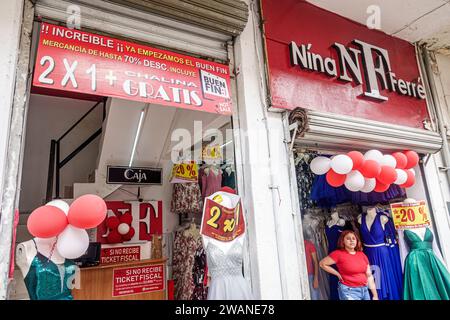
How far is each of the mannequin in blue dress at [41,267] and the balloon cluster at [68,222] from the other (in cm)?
11

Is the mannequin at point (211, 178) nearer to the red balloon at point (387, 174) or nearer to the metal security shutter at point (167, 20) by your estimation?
the metal security shutter at point (167, 20)

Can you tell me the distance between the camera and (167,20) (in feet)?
7.41

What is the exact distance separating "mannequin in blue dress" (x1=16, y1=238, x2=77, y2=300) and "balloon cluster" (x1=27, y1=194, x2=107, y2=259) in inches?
4.2

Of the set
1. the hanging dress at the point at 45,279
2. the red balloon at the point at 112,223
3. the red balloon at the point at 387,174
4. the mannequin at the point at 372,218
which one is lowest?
the hanging dress at the point at 45,279

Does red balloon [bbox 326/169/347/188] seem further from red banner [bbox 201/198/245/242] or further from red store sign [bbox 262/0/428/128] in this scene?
red banner [bbox 201/198/245/242]

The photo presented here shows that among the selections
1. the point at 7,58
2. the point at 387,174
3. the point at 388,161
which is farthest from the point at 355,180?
the point at 7,58

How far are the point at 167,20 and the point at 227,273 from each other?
192 cm

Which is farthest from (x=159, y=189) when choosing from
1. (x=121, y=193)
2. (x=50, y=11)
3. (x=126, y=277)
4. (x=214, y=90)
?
(x=50, y=11)

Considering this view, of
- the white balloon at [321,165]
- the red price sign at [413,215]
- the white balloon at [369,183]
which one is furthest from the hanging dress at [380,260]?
the white balloon at [321,165]

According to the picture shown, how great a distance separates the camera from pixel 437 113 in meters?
3.65

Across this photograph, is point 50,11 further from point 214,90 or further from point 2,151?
point 214,90

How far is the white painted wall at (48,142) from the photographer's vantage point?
4969 mm

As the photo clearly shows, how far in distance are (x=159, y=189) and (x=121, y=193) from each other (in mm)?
628

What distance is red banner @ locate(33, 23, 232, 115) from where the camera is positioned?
1778 millimetres
